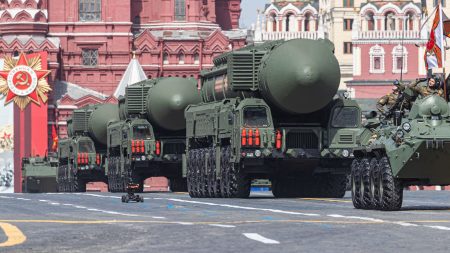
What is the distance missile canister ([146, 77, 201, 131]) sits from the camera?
Answer: 210 ft

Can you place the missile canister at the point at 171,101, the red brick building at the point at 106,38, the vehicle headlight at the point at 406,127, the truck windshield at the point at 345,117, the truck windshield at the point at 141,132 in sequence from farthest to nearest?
the red brick building at the point at 106,38 → the truck windshield at the point at 141,132 → the missile canister at the point at 171,101 → the truck windshield at the point at 345,117 → the vehicle headlight at the point at 406,127

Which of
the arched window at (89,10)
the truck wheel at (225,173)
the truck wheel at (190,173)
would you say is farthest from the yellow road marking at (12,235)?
the arched window at (89,10)

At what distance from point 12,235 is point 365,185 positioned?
12020 mm

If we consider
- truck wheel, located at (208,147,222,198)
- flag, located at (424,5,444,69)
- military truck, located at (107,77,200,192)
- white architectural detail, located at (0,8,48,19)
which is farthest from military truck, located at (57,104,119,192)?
white architectural detail, located at (0,8,48,19)

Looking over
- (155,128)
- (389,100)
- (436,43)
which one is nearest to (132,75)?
(155,128)

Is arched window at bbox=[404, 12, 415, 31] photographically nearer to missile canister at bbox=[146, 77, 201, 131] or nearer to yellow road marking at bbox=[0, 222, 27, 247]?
missile canister at bbox=[146, 77, 201, 131]

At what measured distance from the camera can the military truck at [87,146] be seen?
8488 cm

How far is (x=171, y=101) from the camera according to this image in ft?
210

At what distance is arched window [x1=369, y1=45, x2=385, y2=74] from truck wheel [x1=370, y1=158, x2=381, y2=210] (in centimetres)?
15888

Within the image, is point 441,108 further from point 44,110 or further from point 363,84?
point 363,84

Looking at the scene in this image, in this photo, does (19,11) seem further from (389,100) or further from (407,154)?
(407,154)

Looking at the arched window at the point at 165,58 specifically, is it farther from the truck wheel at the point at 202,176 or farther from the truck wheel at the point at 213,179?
the truck wheel at the point at 213,179

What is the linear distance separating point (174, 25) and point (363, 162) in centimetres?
13038

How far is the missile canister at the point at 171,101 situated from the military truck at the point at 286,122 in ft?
41.8
